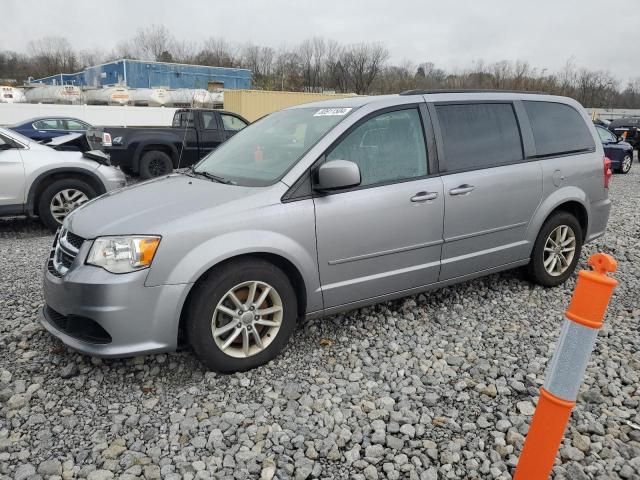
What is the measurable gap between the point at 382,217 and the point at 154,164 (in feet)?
29.2

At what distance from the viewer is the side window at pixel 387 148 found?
3.49 metres

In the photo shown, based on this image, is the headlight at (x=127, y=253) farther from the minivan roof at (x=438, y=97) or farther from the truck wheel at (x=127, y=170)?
the truck wheel at (x=127, y=170)

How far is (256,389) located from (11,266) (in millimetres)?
3708

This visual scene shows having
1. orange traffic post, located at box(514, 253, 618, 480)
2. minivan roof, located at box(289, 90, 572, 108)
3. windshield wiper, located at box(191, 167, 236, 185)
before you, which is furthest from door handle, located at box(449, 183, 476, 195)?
orange traffic post, located at box(514, 253, 618, 480)

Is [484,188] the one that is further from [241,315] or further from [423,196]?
[241,315]

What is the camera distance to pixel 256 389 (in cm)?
305

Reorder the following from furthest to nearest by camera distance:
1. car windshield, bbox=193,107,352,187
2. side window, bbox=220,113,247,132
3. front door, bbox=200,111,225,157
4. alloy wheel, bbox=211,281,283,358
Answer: side window, bbox=220,113,247,132
front door, bbox=200,111,225,157
car windshield, bbox=193,107,352,187
alloy wheel, bbox=211,281,283,358

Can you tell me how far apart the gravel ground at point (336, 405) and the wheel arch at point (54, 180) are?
3.02 metres

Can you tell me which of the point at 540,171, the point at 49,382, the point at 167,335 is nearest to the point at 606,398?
the point at 540,171

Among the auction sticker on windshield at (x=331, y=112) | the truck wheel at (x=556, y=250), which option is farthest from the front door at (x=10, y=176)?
the truck wheel at (x=556, y=250)

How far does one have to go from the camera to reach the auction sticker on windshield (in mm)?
3621

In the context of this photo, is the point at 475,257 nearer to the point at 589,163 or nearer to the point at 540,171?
the point at 540,171

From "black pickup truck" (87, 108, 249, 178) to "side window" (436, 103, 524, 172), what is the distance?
754cm

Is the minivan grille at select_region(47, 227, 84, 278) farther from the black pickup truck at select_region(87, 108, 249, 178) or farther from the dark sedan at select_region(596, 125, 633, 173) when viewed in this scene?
the dark sedan at select_region(596, 125, 633, 173)
